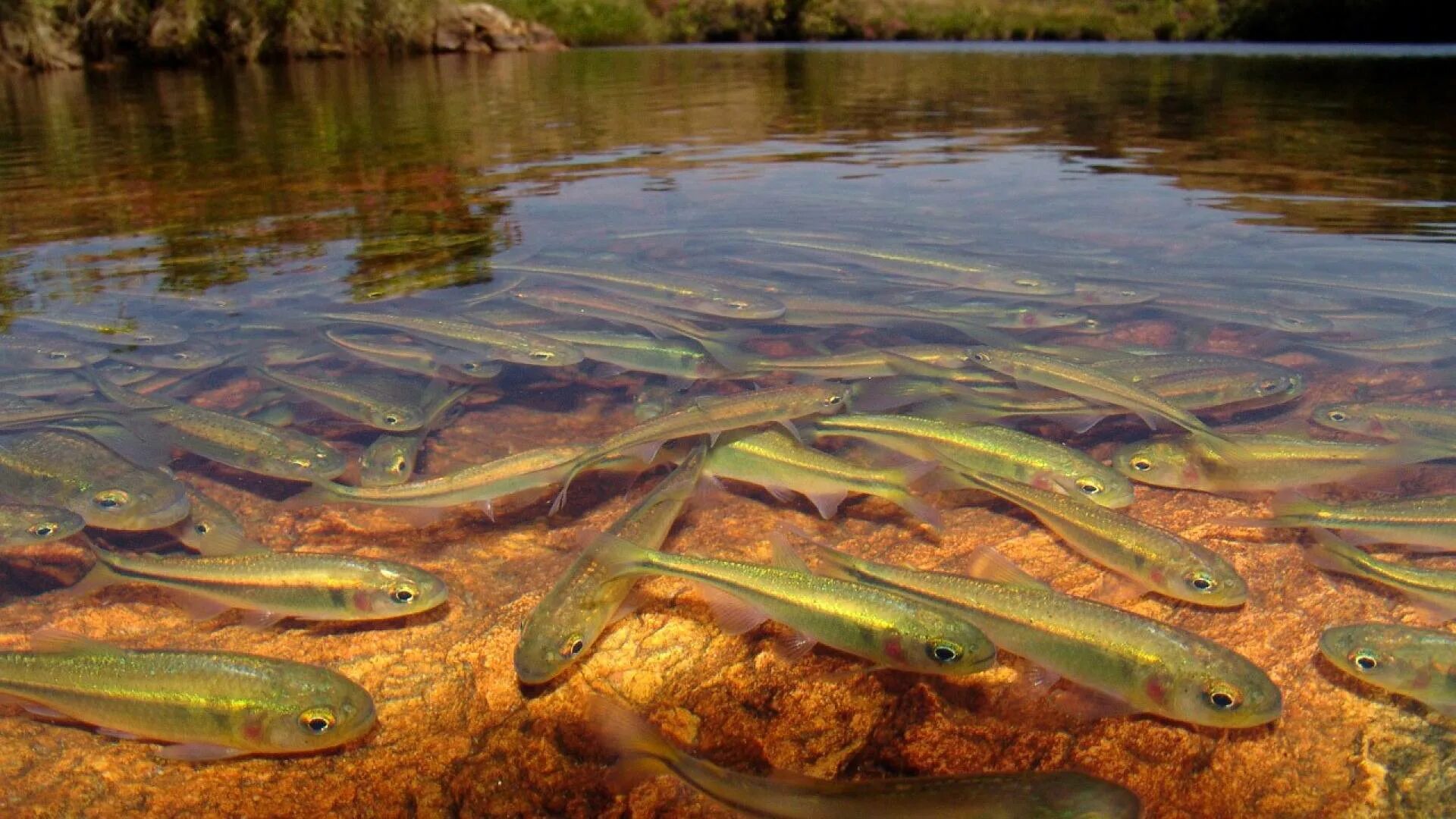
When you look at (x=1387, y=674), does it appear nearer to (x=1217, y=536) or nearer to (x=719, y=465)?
(x=1217, y=536)

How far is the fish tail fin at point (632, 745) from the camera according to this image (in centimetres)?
241

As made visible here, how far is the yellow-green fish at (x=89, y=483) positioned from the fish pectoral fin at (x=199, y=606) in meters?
0.52

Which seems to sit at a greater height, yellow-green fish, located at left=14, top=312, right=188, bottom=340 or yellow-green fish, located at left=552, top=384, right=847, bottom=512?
yellow-green fish, located at left=14, top=312, right=188, bottom=340

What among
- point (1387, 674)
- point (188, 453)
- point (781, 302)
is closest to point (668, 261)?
point (781, 302)

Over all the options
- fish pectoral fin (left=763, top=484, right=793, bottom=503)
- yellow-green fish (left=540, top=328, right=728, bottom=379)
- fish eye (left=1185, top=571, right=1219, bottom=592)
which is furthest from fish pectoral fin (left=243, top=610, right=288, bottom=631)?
fish eye (left=1185, top=571, right=1219, bottom=592)

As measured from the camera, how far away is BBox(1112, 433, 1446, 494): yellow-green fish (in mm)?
3910

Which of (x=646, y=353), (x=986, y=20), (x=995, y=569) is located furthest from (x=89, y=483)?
(x=986, y=20)

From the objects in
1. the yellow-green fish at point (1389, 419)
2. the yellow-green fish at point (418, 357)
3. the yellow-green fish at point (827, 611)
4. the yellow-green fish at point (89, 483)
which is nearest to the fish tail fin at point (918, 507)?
the yellow-green fish at point (827, 611)

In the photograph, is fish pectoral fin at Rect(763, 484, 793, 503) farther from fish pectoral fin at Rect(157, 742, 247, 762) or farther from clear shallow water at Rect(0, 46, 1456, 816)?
fish pectoral fin at Rect(157, 742, 247, 762)

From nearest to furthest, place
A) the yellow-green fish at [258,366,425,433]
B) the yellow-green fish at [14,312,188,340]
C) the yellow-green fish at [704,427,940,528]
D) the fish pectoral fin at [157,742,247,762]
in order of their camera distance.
→ the fish pectoral fin at [157,742,247,762] → the yellow-green fish at [704,427,940,528] → the yellow-green fish at [258,366,425,433] → the yellow-green fish at [14,312,188,340]

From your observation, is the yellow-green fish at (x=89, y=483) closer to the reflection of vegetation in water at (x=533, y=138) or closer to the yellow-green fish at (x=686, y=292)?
the yellow-green fish at (x=686, y=292)

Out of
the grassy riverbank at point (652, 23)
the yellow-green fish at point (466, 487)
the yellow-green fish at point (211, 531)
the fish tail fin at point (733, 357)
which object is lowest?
the yellow-green fish at point (211, 531)

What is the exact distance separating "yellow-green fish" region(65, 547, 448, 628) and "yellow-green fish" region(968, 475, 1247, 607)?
7.84 feet

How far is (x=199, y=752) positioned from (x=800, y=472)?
7.82 feet
